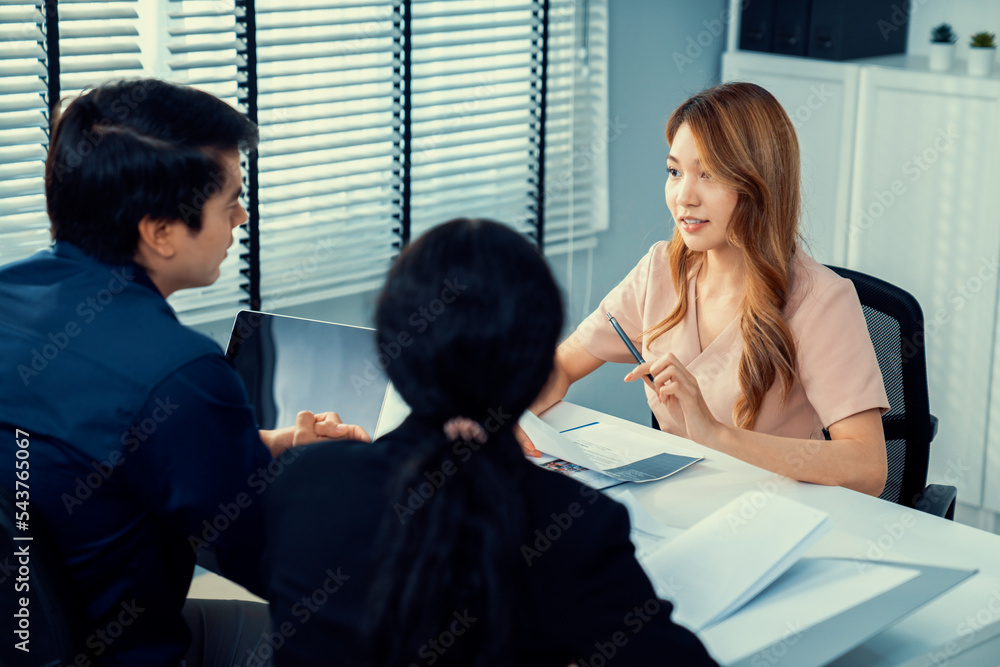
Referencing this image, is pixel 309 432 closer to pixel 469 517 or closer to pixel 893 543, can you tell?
pixel 469 517

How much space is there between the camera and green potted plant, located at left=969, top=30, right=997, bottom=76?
269 cm

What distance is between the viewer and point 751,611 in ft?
3.72

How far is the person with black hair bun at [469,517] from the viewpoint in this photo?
31.9 inches

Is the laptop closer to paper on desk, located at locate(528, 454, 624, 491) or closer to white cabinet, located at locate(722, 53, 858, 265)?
paper on desk, located at locate(528, 454, 624, 491)

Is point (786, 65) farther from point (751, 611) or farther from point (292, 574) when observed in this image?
point (292, 574)

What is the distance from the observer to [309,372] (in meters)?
1.56

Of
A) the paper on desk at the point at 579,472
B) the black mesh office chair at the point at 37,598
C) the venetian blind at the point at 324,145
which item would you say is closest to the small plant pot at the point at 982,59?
the venetian blind at the point at 324,145

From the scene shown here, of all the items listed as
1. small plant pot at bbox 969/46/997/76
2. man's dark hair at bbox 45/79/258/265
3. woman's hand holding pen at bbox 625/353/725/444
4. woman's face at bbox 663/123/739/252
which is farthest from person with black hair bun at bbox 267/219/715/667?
small plant pot at bbox 969/46/997/76

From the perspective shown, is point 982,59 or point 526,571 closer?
point 526,571

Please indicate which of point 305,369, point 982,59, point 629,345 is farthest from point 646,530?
point 982,59

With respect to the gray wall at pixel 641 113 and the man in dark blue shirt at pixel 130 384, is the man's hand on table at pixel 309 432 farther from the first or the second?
the gray wall at pixel 641 113

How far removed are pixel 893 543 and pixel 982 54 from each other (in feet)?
6.08

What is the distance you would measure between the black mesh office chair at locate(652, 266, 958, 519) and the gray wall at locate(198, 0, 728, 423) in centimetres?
150

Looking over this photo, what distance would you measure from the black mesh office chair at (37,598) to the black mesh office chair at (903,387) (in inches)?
55.6
